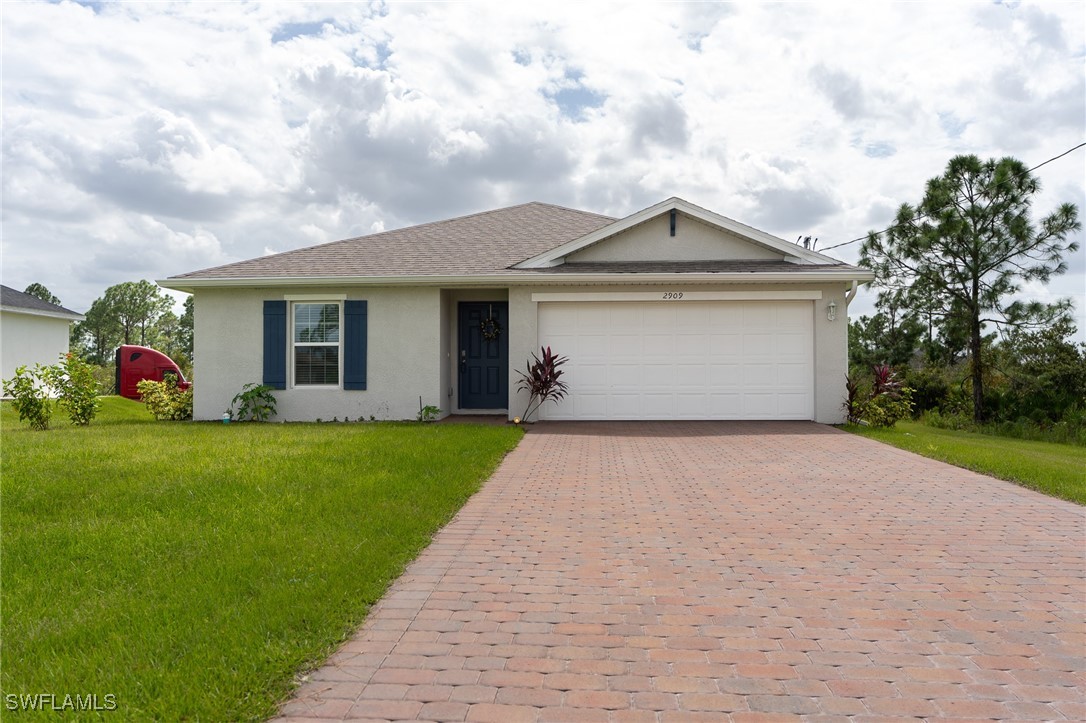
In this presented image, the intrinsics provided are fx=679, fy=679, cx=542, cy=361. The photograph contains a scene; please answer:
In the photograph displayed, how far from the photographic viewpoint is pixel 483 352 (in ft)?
45.6

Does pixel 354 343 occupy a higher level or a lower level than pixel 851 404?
higher

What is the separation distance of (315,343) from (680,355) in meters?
6.96

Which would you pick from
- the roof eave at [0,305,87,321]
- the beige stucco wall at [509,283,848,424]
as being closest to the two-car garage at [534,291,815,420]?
the beige stucco wall at [509,283,848,424]

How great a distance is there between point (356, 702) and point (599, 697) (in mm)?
991

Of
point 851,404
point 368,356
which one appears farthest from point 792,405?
point 368,356

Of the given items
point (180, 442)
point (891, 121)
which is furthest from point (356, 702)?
point (891, 121)

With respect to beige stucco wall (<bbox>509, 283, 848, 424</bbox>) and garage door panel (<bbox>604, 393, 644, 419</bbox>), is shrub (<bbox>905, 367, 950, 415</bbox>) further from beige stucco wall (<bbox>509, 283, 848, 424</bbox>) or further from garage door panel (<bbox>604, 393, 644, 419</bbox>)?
garage door panel (<bbox>604, 393, 644, 419</bbox>)

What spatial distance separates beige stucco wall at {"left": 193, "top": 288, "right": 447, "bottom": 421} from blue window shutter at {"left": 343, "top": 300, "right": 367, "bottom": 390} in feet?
0.39

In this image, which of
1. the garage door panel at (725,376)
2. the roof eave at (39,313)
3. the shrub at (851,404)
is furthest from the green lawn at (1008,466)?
the roof eave at (39,313)

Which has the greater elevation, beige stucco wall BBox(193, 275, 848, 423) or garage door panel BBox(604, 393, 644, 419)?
beige stucco wall BBox(193, 275, 848, 423)

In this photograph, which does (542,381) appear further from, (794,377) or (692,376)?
(794,377)

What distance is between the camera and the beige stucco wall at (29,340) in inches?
781

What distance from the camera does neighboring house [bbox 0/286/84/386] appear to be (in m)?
19.8

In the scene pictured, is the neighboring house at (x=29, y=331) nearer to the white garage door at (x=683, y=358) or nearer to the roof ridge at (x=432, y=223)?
the roof ridge at (x=432, y=223)
